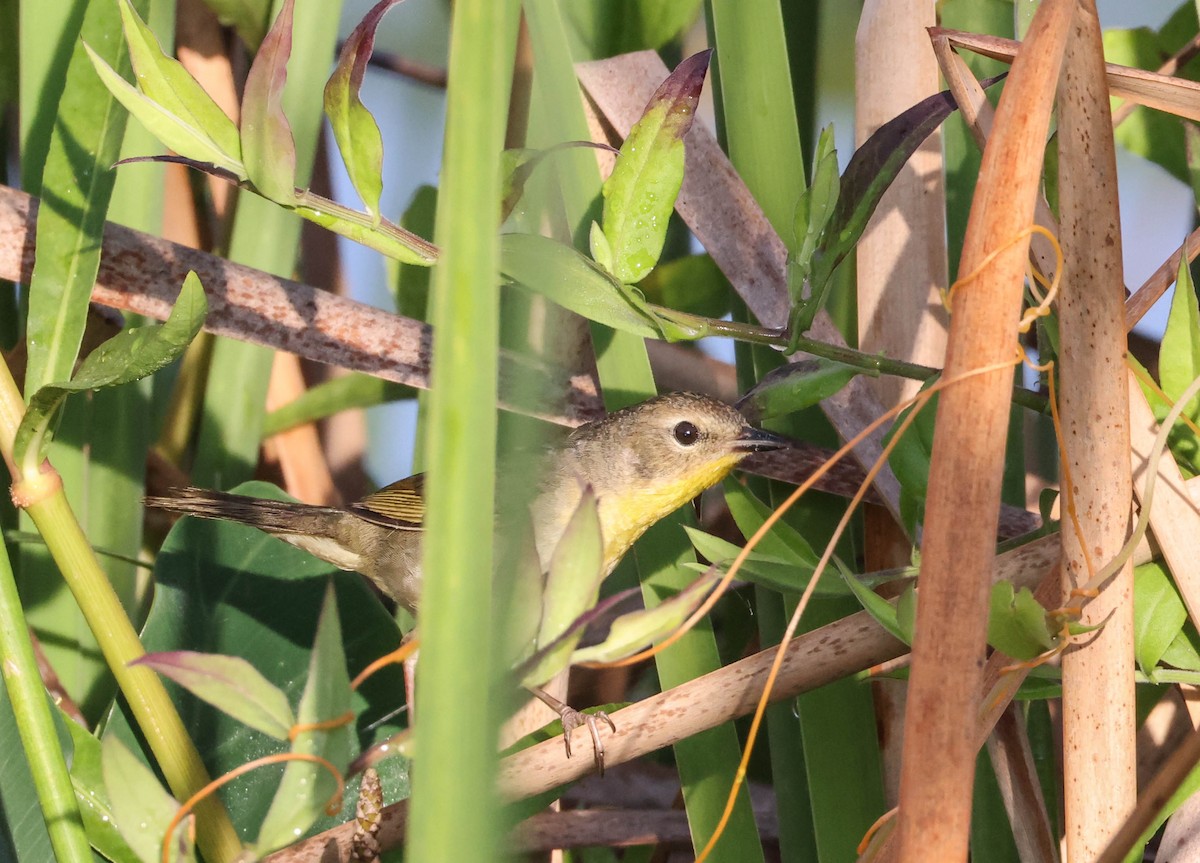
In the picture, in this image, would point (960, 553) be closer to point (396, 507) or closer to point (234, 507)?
point (234, 507)

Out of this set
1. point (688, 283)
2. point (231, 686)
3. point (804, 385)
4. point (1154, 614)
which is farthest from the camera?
point (688, 283)

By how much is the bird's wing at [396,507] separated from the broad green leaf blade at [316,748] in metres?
0.95

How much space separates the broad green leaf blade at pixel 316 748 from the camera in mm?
430

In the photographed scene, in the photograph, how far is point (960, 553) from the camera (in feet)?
1.57

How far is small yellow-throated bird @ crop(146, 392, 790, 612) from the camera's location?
3.97 feet

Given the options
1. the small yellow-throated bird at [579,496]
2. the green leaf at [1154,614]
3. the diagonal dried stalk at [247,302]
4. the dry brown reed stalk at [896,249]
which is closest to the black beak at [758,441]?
the small yellow-throated bird at [579,496]

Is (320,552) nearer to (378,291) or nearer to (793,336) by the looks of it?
(378,291)

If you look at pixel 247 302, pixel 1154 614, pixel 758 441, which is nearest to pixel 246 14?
pixel 247 302

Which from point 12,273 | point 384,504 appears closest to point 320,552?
point 384,504

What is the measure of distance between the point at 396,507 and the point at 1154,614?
99 centimetres

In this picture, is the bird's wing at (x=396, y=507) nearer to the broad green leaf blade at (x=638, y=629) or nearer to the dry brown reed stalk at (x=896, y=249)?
the dry brown reed stalk at (x=896, y=249)

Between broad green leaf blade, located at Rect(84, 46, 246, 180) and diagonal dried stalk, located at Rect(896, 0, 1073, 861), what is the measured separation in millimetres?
451

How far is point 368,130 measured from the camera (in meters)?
0.63

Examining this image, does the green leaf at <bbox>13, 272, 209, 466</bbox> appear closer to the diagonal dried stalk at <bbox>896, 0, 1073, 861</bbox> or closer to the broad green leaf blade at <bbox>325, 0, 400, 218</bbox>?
the broad green leaf blade at <bbox>325, 0, 400, 218</bbox>
